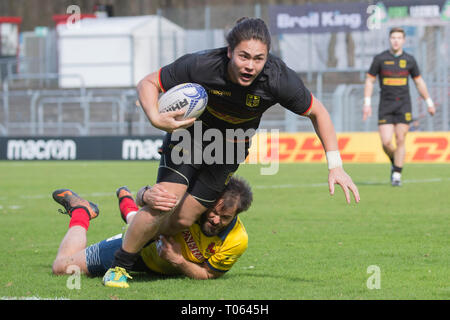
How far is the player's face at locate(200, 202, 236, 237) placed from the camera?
597 cm

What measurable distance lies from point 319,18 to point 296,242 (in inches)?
712

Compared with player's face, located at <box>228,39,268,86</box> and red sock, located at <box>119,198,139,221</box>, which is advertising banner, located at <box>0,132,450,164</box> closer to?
red sock, located at <box>119,198,139,221</box>

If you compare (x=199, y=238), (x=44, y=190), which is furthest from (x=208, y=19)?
(x=199, y=238)

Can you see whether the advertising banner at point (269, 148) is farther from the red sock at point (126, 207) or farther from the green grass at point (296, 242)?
the red sock at point (126, 207)

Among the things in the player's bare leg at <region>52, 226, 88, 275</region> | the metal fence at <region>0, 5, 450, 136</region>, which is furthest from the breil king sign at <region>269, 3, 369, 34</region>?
the player's bare leg at <region>52, 226, 88, 275</region>

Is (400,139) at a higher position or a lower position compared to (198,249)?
higher

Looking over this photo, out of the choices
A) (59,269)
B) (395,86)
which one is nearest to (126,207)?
(59,269)

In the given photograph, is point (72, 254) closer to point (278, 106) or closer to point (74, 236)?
point (74, 236)

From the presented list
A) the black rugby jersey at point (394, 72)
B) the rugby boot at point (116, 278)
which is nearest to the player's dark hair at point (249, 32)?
the rugby boot at point (116, 278)

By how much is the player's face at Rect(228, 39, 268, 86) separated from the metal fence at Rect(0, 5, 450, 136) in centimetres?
1738

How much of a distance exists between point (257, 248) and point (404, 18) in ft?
59.9

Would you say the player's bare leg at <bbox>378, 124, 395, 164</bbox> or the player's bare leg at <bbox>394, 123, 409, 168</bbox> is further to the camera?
the player's bare leg at <bbox>378, 124, 395, 164</bbox>

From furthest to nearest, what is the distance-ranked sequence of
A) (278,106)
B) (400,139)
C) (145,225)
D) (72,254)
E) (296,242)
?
(278,106) → (400,139) → (296,242) → (72,254) → (145,225)

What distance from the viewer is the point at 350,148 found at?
2217 cm
